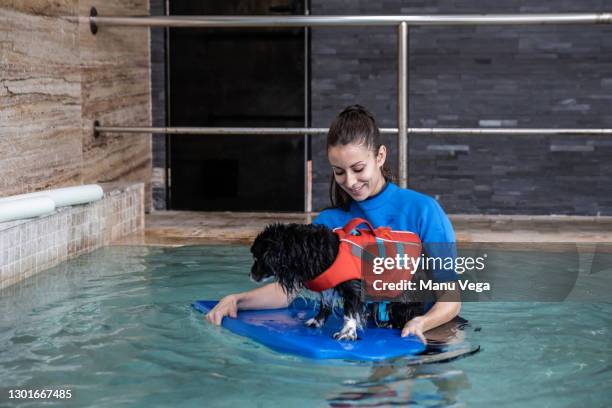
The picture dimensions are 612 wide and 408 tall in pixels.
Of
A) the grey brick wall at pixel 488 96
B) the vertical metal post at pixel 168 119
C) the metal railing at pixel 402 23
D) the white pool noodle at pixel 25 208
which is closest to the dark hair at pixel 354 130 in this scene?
the white pool noodle at pixel 25 208

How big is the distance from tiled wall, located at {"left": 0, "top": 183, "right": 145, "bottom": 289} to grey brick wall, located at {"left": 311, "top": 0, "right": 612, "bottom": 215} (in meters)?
1.55

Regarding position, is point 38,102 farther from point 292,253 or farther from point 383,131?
point 292,253

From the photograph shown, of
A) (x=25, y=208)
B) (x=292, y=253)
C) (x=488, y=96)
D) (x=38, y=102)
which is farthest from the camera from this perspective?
(x=488, y=96)

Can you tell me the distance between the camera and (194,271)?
3.87 metres

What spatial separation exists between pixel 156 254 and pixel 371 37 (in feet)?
7.58

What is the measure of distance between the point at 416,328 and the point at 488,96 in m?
3.47

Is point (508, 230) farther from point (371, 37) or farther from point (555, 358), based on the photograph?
point (555, 358)

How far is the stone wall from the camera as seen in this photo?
13.4 ft

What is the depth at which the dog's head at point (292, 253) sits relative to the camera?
2.45 m

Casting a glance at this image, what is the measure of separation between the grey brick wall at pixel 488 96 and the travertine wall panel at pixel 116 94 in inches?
43.7

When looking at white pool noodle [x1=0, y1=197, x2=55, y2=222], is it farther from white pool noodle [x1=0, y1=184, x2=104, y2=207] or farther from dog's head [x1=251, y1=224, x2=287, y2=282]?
dog's head [x1=251, y1=224, x2=287, y2=282]

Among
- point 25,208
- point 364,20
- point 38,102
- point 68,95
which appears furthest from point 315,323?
point 68,95

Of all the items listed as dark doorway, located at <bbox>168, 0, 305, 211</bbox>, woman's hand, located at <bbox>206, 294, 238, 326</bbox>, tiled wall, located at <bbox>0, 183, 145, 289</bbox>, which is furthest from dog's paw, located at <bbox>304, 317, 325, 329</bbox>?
dark doorway, located at <bbox>168, 0, 305, 211</bbox>

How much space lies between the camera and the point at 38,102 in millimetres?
4328
